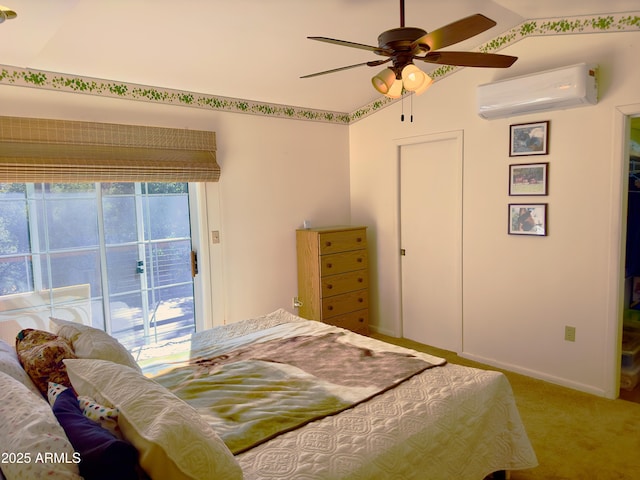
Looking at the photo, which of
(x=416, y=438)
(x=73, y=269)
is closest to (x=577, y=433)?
(x=416, y=438)

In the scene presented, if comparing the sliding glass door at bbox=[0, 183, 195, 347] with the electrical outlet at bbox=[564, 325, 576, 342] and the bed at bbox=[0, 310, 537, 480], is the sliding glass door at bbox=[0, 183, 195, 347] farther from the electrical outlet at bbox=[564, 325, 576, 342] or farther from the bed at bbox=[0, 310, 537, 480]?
the electrical outlet at bbox=[564, 325, 576, 342]

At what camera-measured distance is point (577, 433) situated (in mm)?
2719

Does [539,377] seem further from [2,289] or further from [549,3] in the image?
[2,289]

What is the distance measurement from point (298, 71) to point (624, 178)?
2.51 metres

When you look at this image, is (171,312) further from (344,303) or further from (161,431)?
(161,431)

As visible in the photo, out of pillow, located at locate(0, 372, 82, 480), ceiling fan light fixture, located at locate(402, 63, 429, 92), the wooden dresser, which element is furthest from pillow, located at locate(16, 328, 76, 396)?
the wooden dresser

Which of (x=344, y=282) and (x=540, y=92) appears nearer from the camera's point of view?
(x=540, y=92)

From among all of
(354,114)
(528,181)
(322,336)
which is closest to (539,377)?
(528,181)

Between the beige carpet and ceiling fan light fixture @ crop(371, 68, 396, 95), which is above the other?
ceiling fan light fixture @ crop(371, 68, 396, 95)

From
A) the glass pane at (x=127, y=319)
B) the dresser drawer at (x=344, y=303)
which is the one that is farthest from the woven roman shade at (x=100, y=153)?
the dresser drawer at (x=344, y=303)

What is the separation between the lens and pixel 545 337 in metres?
3.46

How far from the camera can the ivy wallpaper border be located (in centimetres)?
288

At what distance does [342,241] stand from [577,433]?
2.42 metres

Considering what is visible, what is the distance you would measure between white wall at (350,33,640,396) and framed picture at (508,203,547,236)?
52 mm
